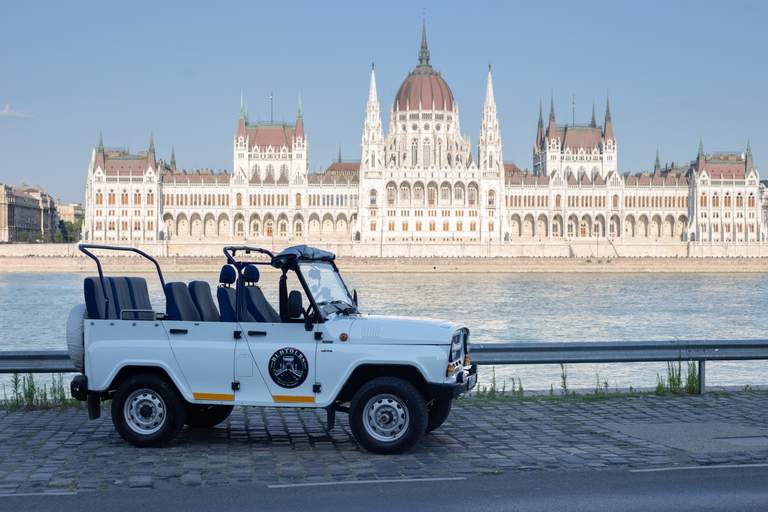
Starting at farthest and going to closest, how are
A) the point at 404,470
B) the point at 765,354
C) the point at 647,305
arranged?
the point at 647,305, the point at 765,354, the point at 404,470

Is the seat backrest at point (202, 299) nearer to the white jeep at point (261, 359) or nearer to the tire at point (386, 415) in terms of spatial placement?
the white jeep at point (261, 359)

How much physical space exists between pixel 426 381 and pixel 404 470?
809 millimetres

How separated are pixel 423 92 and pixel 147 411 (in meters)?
118

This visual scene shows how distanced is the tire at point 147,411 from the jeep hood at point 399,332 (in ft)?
5.57

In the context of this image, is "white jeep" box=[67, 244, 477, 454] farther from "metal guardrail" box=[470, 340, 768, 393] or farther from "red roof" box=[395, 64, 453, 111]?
"red roof" box=[395, 64, 453, 111]

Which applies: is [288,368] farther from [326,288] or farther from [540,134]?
[540,134]

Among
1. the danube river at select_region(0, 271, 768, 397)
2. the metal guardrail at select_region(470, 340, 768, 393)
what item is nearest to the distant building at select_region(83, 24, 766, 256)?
the danube river at select_region(0, 271, 768, 397)

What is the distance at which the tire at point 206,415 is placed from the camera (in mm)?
8695

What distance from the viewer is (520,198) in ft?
388

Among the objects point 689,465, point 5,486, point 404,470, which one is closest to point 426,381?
point 404,470

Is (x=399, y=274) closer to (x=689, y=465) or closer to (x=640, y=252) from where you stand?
(x=640, y=252)

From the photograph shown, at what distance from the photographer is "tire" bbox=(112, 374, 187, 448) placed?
787 centimetres

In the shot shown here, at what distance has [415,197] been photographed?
11419 centimetres

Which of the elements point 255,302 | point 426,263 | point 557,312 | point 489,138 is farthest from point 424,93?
point 255,302
